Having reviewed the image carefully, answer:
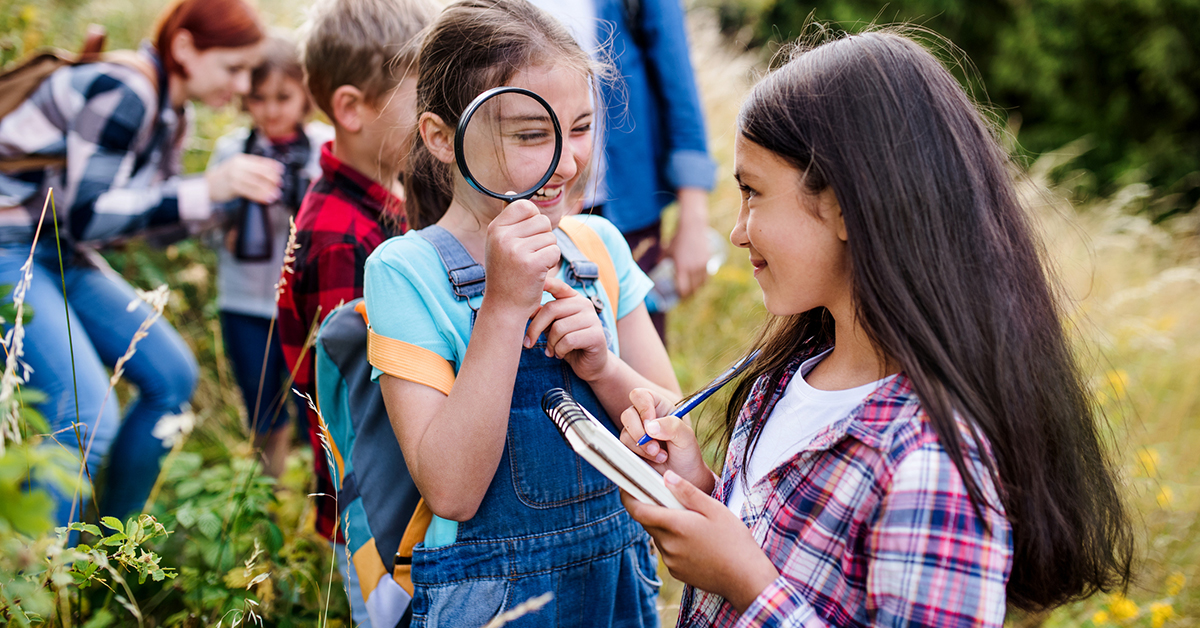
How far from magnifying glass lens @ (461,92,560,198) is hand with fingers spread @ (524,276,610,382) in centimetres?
19

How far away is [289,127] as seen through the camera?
316 cm

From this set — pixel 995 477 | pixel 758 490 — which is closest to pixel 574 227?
pixel 758 490

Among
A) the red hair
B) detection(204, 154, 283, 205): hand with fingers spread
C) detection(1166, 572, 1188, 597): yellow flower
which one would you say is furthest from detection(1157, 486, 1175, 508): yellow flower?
the red hair

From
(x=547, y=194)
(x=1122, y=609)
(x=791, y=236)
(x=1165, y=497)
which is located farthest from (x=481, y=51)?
(x=1165, y=497)

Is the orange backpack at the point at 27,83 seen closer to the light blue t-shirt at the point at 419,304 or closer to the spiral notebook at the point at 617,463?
the light blue t-shirt at the point at 419,304

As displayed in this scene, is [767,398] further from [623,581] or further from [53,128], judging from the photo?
[53,128]

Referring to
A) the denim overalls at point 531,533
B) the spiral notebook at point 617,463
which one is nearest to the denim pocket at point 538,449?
the denim overalls at point 531,533

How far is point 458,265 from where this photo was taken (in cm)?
138

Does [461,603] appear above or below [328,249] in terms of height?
below

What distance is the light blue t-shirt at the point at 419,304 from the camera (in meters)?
1.32

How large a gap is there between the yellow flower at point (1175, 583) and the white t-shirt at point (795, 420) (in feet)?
6.78

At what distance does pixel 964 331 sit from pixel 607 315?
68 centimetres

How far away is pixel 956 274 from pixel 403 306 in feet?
3.06

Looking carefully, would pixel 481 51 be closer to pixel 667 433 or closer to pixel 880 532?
pixel 667 433
